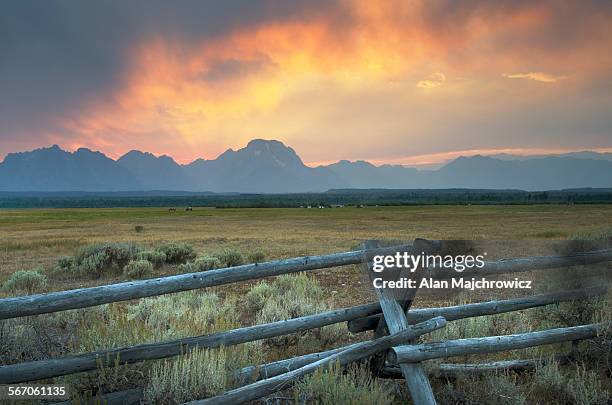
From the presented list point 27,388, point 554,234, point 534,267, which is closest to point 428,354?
point 534,267

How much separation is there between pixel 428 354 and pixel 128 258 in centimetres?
1358

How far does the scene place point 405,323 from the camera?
382 cm

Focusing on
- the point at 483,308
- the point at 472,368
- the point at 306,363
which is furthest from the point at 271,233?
the point at 306,363

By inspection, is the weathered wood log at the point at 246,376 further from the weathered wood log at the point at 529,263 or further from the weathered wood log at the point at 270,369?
the weathered wood log at the point at 529,263

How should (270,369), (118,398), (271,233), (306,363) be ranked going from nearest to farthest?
(118,398) → (270,369) → (306,363) → (271,233)

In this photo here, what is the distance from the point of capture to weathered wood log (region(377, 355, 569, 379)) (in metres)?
4.15

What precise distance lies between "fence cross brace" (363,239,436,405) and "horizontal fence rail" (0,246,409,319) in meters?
0.19

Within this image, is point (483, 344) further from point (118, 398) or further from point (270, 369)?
point (118, 398)

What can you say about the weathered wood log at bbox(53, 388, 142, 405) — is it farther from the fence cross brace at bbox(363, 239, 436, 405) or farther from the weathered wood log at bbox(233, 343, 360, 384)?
the fence cross brace at bbox(363, 239, 436, 405)

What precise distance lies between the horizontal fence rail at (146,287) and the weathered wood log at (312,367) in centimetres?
72

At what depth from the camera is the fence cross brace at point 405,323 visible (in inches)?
138

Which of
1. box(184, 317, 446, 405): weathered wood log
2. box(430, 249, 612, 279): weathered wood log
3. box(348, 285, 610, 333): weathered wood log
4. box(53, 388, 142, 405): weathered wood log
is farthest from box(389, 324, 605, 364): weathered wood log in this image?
box(53, 388, 142, 405): weathered wood log

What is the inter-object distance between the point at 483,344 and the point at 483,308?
0.73m

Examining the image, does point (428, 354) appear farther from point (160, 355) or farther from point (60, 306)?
point (60, 306)
